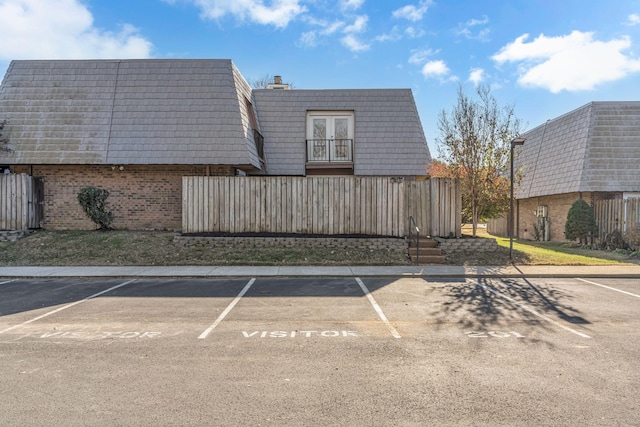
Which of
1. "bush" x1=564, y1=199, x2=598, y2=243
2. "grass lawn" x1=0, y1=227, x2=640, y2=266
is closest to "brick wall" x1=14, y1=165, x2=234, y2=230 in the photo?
"grass lawn" x1=0, y1=227, x2=640, y2=266

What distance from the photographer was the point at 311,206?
46.2 feet

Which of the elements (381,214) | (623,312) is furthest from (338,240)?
(623,312)

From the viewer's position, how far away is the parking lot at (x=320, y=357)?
368 cm

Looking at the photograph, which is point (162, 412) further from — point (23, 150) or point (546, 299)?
point (23, 150)

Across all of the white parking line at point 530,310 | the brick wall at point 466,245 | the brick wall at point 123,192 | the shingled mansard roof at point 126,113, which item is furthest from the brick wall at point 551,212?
the brick wall at point 123,192

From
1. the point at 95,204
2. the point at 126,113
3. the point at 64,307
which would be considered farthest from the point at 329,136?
the point at 64,307

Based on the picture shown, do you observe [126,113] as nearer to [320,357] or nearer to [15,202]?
[15,202]

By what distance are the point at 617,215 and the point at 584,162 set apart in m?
3.44

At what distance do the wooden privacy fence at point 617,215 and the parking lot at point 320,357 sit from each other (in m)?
9.13

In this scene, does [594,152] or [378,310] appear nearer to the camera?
[378,310]

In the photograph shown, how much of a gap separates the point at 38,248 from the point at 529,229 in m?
24.7

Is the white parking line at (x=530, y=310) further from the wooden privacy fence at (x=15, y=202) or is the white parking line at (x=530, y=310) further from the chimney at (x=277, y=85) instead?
the chimney at (x=277, y=85)

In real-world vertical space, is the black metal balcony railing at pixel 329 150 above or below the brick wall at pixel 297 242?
above

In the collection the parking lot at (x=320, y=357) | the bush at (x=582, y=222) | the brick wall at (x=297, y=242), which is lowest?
the parking lot at (x=320, y=357)
